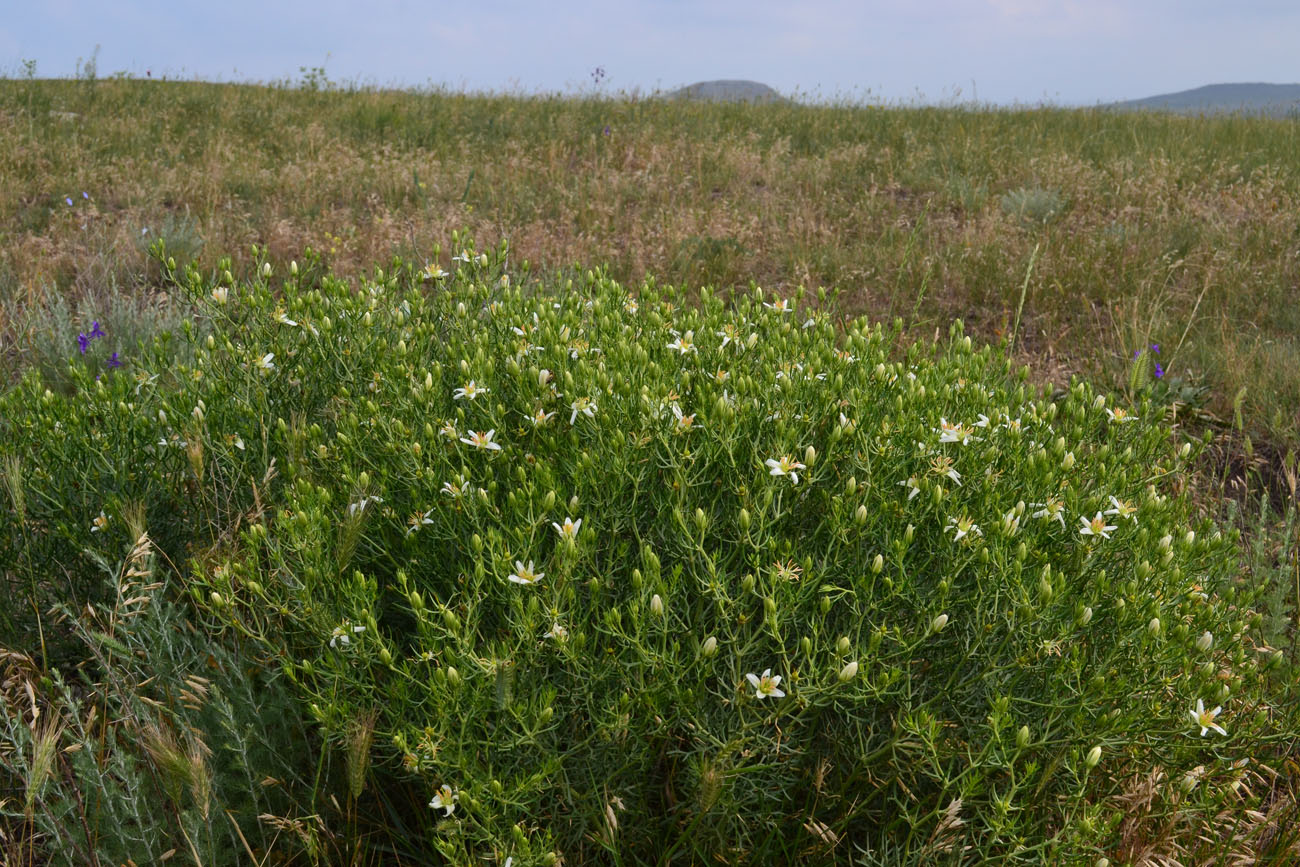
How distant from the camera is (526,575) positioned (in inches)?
75.4

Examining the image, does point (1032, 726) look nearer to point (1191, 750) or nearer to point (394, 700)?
point (1191, 750)

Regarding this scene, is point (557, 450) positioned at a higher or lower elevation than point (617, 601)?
higher

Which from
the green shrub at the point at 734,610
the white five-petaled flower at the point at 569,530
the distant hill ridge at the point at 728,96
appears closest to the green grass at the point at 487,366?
the green shrub at the point at 734,610

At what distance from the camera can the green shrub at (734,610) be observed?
6.13ft

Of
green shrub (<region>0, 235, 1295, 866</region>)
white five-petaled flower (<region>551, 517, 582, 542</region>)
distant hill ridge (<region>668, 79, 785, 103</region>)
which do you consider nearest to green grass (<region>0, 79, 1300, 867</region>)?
green shrub (<region>0, 235, 1295, 866</region>)

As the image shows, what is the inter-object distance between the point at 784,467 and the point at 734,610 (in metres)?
0.34

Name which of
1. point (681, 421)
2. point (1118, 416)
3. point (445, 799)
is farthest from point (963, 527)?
point (445, 799)

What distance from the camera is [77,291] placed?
6.43 m

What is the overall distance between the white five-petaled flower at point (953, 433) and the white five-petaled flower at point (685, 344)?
0.82 metres

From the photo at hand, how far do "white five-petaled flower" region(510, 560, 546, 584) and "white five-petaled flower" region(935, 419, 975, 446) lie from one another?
3.50 ft

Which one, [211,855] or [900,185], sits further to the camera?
[900,185]

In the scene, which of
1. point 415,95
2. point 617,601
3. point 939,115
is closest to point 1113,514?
point 617,601

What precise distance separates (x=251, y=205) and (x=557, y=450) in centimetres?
693

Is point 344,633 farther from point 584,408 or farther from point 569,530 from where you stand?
point 584,408
